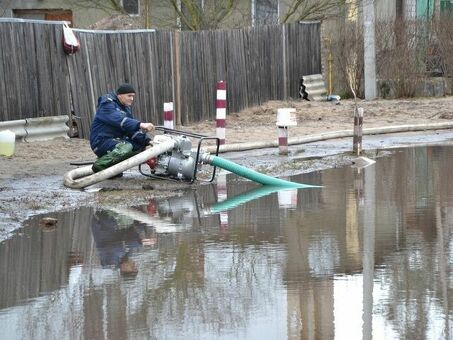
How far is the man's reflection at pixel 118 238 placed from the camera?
8.94 meters

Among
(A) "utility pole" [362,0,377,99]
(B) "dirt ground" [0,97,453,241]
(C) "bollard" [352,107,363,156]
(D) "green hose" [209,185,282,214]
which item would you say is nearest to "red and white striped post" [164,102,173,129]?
(B) "dirt ground" [0,97,453,241]

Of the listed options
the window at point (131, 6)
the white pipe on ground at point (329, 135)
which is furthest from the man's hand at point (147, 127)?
the window at point (131, 6)

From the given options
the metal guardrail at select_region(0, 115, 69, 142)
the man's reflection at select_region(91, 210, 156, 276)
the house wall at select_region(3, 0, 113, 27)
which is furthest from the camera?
the house wall at select_region(3, 0, 113, 27)

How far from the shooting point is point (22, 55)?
17.8 meters

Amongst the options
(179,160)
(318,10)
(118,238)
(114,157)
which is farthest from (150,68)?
(118,238)

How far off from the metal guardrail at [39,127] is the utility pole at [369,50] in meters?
11.3

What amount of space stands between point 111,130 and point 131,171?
4.13ft

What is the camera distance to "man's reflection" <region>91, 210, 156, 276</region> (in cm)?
894

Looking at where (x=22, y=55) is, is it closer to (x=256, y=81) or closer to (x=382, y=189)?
(x=382, y=189)

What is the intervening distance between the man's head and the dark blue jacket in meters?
0.08

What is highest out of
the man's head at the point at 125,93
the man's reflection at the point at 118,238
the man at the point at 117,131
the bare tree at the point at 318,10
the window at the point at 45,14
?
the window at the point at 45,14

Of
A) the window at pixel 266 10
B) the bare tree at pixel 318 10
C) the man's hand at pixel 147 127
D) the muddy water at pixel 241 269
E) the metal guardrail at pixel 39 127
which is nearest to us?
the muddy water at pixel 241 269

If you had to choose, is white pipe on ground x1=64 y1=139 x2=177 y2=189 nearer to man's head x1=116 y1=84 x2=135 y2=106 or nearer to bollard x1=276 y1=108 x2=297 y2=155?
man's head x1=116 y1=84 x2=135 y2=106

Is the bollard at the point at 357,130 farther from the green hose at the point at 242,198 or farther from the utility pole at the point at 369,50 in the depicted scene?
the utility pole at the point at 369,50
